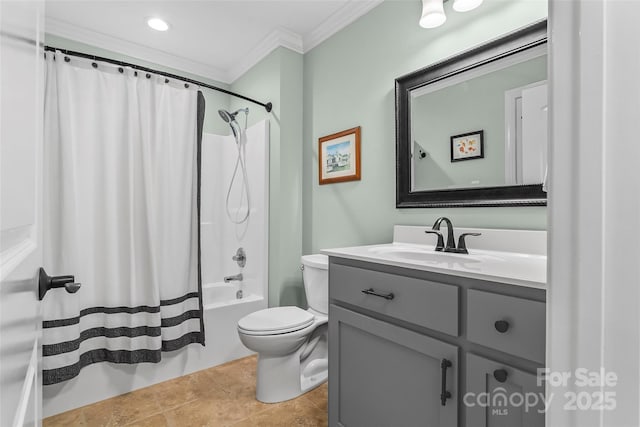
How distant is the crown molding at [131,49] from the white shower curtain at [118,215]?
76cm

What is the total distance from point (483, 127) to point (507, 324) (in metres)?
0.98

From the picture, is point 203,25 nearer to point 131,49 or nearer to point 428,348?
point 131,49

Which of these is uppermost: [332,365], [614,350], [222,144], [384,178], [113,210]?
[222,144]

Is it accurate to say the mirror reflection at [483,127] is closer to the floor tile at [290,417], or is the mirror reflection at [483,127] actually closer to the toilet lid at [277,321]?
the toilet lid at [277,321]

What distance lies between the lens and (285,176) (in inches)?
95.7

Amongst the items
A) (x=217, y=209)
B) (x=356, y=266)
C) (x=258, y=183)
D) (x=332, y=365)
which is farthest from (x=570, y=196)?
(x=217, y=209)

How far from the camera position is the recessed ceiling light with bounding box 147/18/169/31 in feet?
7.36

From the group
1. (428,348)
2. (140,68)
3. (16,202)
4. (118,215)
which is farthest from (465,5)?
(118,215)

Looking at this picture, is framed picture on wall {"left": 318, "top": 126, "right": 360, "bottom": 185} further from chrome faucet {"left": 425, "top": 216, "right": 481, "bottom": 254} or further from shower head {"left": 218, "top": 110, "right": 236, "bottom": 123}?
shower head {"left": 218, "top": 110, "right": 236, "bottom": 123}

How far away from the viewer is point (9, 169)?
33 cm

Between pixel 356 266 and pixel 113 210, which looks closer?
pixel 356 266

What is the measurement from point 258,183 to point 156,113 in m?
0.88

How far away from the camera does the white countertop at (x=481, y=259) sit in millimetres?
875

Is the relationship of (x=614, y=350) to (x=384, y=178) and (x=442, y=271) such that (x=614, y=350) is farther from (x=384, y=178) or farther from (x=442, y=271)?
(x=384, y=178)
